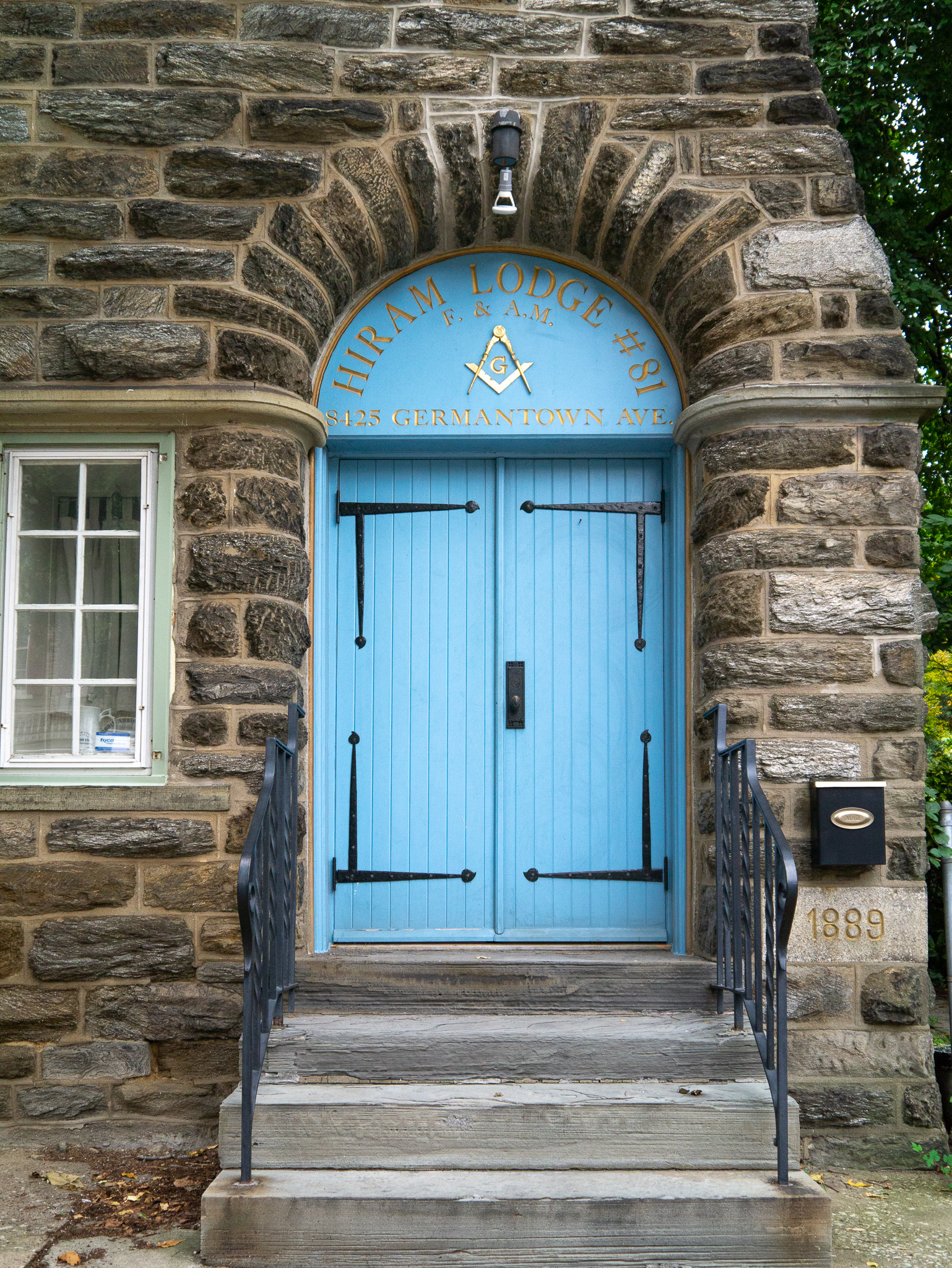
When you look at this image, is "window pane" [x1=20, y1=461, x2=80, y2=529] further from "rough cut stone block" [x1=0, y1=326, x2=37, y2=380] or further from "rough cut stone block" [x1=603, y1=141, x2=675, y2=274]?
"rough cut stone block" [x1=603, y1=141, x2=675, y2=274]

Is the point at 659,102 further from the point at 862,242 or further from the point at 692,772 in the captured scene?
the point at 692,772

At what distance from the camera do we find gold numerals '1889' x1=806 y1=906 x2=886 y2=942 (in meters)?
4.16

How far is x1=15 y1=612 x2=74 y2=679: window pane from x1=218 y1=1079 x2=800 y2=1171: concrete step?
6.17ft

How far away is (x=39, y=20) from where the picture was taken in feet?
14.4

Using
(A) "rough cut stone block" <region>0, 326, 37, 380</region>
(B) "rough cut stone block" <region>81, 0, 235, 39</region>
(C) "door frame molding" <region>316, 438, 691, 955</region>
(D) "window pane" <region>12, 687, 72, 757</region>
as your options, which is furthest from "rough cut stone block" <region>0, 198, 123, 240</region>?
(D) "window pane" <region>12, 687, 72, 757</region>

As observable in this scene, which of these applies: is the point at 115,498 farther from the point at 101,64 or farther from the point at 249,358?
the point at 101,64

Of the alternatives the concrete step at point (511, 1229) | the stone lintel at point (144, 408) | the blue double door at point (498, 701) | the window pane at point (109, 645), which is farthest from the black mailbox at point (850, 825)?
the window pane at point (109, 645)

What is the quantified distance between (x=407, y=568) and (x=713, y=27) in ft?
8.35

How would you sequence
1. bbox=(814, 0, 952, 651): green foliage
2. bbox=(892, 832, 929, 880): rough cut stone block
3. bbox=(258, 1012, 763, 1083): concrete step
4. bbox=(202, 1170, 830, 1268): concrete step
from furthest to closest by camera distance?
1. bbox=(814, 0, 952, 651): green foliage
2. bbox=(892, 832, 929, 880): rough cut stone block
3. bbox=(258, 1012, 763, 1083): concrete step
4. bbox=(202, 1170, 830, 1268): concrete step

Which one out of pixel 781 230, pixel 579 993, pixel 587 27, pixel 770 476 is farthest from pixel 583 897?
pixel 587 27

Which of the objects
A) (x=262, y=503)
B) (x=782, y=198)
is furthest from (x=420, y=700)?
(x=782, y=198)

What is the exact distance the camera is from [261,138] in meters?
4.39

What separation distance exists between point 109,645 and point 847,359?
3.15m

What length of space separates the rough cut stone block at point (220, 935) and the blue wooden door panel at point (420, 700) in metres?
0.57
